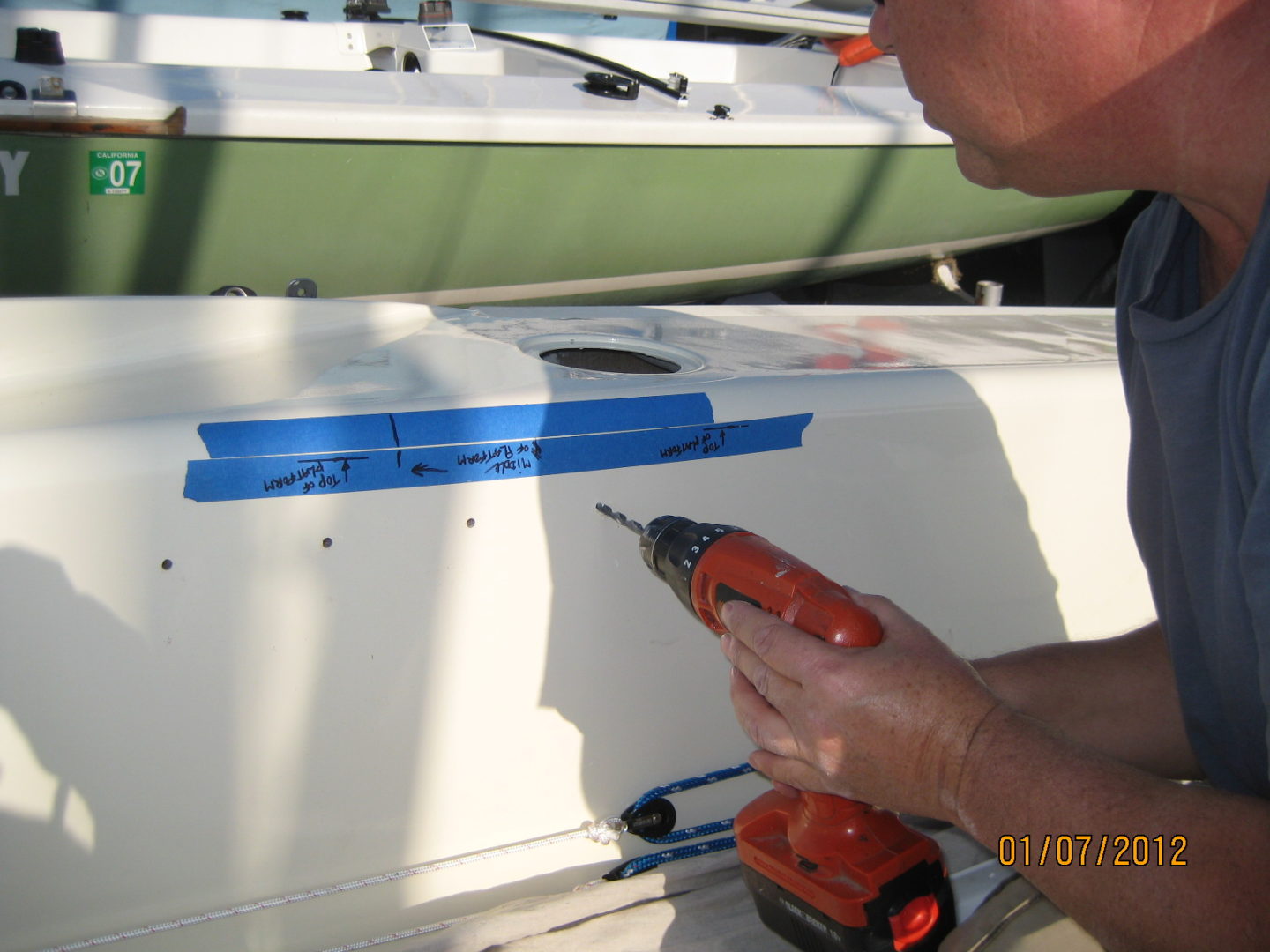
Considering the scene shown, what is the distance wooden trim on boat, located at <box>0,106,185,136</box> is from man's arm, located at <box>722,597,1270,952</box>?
188 cm

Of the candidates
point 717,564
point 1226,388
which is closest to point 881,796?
point 717,564

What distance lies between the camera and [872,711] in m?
0.71

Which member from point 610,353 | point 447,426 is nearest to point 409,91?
point 610,353

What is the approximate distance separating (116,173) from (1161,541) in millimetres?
2077

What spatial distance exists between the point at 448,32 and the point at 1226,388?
273cm

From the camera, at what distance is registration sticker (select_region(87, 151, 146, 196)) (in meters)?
2.14

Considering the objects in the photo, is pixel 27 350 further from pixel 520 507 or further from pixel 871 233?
pixel 871 233

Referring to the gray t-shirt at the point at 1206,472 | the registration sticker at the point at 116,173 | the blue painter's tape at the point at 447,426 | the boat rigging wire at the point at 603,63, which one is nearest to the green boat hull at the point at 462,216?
the registration sticker at the point at 116,173

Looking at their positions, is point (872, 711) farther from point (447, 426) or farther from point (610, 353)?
point (610, 353)

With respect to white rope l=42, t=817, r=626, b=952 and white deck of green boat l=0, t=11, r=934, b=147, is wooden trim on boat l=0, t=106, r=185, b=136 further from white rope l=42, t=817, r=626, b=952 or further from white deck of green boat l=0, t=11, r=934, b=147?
white rope l=42, t=817, r=626, b=952

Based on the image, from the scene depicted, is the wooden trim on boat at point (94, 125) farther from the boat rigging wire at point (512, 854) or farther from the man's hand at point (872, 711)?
the man's hand at point (872, 711)

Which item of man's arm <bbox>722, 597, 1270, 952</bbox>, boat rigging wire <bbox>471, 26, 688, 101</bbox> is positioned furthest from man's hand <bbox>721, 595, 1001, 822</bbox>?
boat rigging wire <bbox>471, 26, 688, 101</bbox>

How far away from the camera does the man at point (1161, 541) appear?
0.62m
